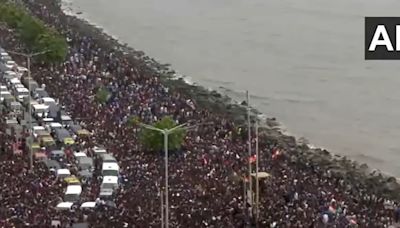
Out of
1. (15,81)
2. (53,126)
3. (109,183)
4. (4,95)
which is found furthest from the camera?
(15,81)

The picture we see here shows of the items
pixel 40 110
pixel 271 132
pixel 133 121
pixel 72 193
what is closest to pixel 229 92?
pixel 271 132

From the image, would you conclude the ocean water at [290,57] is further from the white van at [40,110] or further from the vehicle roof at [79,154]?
the vehicle roof at [79,154]

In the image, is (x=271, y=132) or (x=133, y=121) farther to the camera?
(x=271, y=132)

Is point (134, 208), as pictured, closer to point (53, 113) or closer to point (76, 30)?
point (53, 113)

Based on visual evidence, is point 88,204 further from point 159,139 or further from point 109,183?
point 159,139

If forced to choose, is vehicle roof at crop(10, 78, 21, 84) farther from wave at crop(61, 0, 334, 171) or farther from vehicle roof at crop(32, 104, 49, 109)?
wave at crop(61, 0, 334, 171)

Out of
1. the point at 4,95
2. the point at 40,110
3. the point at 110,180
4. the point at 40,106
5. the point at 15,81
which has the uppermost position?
the point at 15,81
